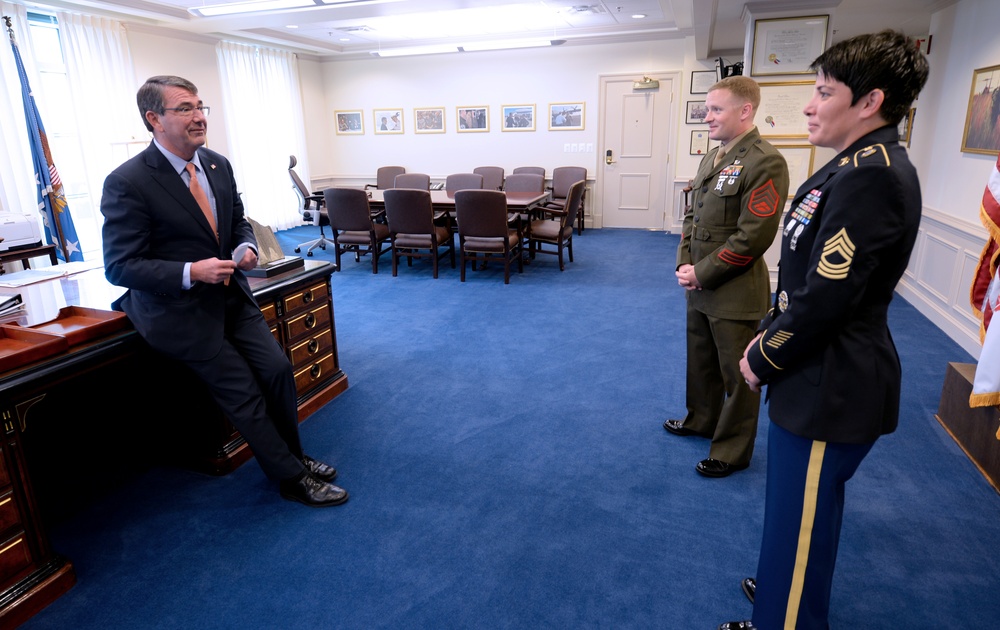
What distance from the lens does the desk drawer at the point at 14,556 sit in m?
1.80

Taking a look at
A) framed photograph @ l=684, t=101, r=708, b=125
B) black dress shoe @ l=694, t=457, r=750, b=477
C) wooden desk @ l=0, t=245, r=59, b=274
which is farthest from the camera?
framed photograph @ l=684, t=101, r=708, b=125

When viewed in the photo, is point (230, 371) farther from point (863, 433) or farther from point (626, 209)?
point (626, 209)

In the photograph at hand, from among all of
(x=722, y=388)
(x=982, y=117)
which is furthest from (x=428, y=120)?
(x=722, y=388)

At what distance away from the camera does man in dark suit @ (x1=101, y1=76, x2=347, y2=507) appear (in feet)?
6.51

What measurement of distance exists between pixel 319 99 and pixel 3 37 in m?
4.87

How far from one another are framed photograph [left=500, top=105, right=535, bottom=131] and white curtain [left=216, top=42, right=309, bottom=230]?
3268mm

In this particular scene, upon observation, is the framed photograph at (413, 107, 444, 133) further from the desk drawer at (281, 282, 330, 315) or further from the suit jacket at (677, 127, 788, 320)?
the suit jacket at (677, 127, 788, 320)

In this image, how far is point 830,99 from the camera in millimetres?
1246

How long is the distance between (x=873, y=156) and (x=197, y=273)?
6.45 feet

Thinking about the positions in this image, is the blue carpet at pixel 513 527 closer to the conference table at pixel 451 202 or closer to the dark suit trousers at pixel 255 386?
the dark suit trousers at pixel 255 386

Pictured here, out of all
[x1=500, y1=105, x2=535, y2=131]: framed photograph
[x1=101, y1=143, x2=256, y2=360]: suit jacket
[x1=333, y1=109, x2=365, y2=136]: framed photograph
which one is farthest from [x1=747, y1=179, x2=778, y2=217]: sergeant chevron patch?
[x1=333, y1=109, x2=365, y2=136]: framed photograph

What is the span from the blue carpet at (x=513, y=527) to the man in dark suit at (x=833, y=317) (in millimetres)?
534

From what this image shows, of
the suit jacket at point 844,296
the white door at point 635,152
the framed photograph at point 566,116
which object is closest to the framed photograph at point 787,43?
the white door at point 635,152

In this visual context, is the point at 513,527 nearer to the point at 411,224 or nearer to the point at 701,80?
the point at 411,224
